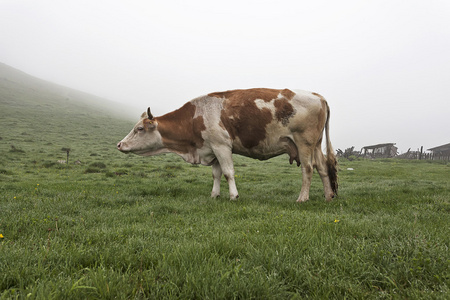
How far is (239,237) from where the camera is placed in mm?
3043

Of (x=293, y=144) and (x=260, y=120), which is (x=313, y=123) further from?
(x=260, y=120)

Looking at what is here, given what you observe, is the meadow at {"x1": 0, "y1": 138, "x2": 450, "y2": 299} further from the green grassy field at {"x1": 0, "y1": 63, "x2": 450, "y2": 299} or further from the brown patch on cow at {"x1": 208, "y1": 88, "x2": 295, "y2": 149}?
the brown patch on cow at {"x1": 208, "y1": 88, "x2": 295, "y2": 149}

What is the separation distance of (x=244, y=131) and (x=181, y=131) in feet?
5.99

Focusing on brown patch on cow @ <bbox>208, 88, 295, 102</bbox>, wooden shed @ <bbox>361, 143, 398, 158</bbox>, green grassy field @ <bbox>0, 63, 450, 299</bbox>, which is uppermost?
wooden shed @ <bbox>361, 143, 398, 158</bbox>

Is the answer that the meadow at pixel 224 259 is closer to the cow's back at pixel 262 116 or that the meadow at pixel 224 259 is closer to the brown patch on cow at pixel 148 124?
the cow's back at pixel 262 116

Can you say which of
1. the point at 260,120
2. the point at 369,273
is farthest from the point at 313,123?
the point at 369,273

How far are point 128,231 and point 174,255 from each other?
4.16 ft

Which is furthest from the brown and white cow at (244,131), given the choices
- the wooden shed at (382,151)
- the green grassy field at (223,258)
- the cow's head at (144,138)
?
the wooden shed at (382,151)

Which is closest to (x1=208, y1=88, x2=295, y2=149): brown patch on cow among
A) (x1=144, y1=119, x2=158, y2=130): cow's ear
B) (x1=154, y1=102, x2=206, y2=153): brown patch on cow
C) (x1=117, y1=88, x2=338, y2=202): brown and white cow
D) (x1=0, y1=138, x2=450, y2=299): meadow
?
(x1=117, y1=88, x2=338, y2=202): brown and white cow

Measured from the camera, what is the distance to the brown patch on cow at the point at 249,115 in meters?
6.43

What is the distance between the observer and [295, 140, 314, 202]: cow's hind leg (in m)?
6.34

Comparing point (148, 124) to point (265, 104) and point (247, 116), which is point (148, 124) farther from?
point (265, 104)

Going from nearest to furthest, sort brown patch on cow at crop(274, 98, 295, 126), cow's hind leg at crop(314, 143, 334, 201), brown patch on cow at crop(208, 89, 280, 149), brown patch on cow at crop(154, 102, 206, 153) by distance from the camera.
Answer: brown patch on cow at crop(274, 98, 295, 126) < brown patch on cow at crop(208, 89, 280, 149) < cow's hind leg at crop(314, 143, 334, 201) < brown patch on cow at crop(154, 102, 206, 153)

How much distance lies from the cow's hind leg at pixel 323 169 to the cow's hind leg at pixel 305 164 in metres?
0.57
